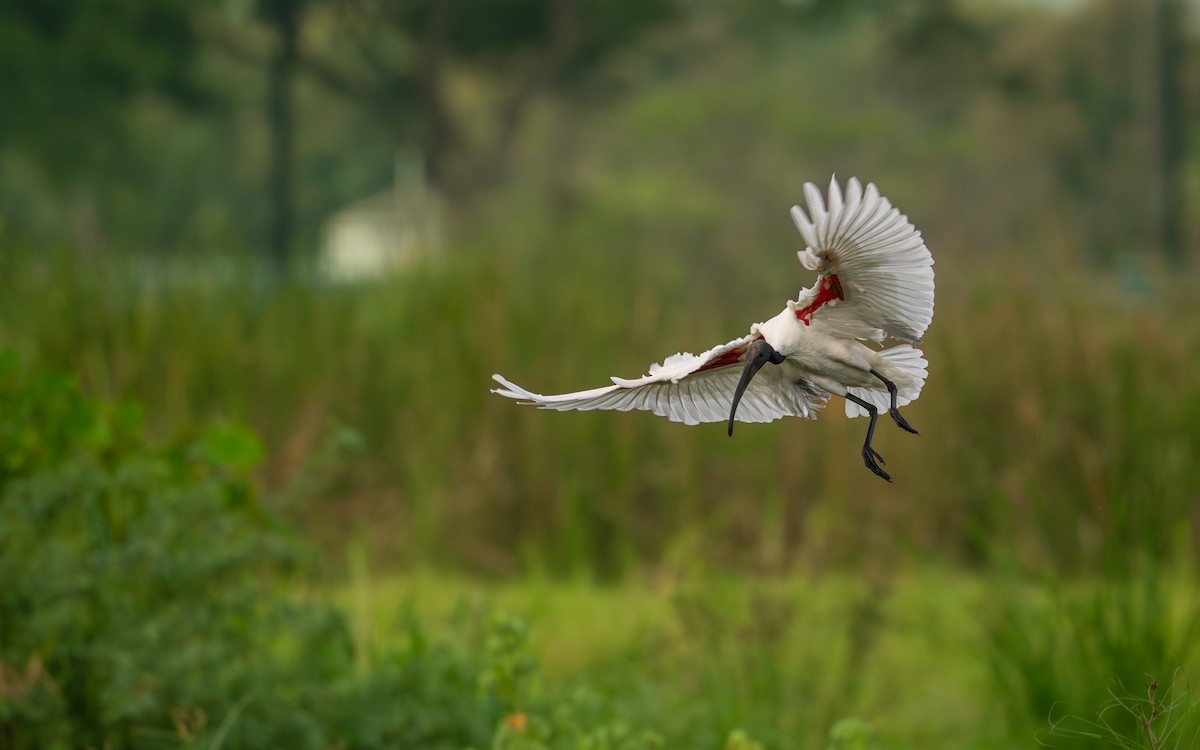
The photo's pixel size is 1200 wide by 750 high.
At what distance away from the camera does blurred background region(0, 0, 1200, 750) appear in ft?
9.96

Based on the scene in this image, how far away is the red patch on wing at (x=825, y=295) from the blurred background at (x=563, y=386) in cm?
67

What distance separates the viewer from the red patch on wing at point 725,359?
103 centimetres

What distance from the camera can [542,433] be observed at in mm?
6184

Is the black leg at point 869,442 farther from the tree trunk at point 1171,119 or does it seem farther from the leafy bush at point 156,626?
the tree trunk at point 1171,119

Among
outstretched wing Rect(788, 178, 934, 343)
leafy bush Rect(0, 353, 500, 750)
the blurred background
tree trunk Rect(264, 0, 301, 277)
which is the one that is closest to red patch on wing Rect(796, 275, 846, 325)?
outstretched wing Rect(788, 178, 934, 343)

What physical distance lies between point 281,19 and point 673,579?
642cm

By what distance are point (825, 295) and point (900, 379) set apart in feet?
0.28

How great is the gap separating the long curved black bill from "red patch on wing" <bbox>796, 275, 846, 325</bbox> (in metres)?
0.09

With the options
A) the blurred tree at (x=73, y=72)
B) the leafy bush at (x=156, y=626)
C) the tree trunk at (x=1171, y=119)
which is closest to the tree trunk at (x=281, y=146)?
the blurred tree at (x=73, y=72)

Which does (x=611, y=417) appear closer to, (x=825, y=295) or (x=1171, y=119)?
(x=825, y=295)

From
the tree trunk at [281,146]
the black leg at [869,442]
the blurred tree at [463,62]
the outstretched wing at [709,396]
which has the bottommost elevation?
the black leg at [869,442]

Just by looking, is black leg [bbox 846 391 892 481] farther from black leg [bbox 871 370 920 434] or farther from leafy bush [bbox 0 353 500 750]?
leafy bush [bbox 0 353 500 750]

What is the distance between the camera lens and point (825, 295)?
1.12 meters

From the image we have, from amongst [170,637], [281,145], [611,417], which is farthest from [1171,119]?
[170,637]
